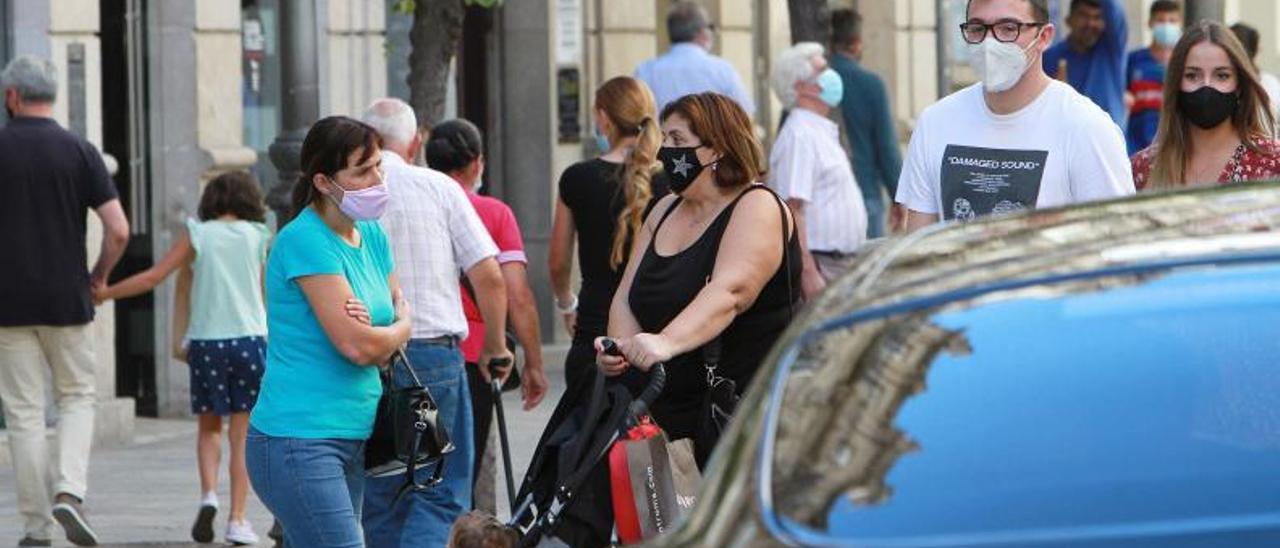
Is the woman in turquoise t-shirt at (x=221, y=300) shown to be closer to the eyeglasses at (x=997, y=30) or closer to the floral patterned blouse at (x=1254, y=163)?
the floral patterned blouse at (x=1254, y=163)

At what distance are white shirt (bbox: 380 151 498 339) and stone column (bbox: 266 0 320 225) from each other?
3.38 meters

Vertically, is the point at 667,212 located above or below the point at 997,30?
below

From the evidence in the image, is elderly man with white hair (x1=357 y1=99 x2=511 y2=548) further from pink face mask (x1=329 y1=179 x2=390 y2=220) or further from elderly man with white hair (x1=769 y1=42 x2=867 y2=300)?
elderly man with white hair (x1=769 y1=42 x2=867 y2=300)

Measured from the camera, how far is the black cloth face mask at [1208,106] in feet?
27.8

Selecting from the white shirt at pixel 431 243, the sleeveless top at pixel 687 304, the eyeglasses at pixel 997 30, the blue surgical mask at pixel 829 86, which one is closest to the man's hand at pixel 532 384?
the white shirt at pixel 431 243

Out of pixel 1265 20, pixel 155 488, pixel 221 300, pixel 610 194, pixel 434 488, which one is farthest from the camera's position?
pixel 1265 20

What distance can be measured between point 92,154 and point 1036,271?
7.89m

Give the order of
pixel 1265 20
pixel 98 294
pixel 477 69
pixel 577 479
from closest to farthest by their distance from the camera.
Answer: pixel 577 479
pixel 98 294
pixel 477 69
pixel 1265 20

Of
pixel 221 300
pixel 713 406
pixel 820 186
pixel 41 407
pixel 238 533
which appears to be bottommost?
pixel 238 533

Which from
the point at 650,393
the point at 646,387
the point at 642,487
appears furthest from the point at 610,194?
the point at 642,487

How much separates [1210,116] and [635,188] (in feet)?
7.73

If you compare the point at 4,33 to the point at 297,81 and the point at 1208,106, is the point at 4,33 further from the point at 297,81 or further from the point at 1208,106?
the point at 1208,106

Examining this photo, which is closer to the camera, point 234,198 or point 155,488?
point 234,198

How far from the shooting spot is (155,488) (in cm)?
1363
